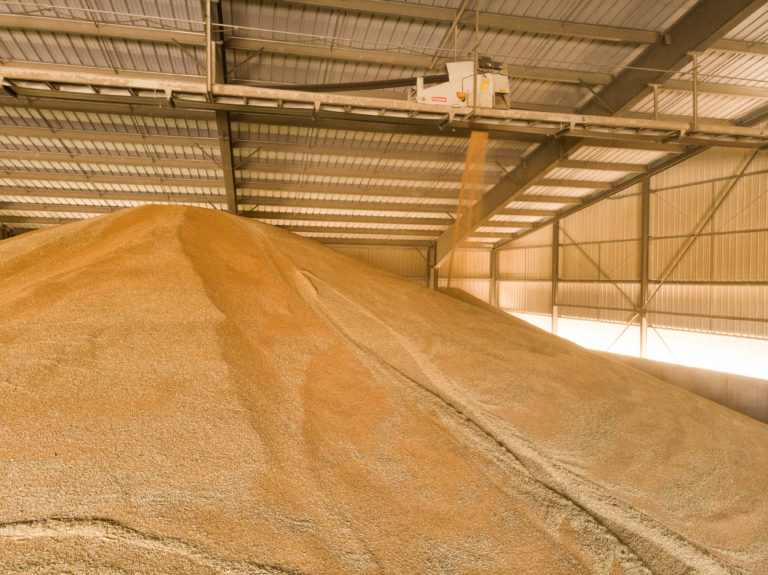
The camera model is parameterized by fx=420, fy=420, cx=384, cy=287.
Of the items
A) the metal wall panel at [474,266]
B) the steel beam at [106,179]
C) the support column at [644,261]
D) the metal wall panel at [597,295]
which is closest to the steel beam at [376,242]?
the metal wall panel at [474,266]

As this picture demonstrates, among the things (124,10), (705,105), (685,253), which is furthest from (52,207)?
(685,253)

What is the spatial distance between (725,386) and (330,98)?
30.9 ft

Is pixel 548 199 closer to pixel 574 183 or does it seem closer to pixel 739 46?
pixel 574 183

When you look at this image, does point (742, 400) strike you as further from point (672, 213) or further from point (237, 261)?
point (237, 261)

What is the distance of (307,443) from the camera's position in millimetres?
2797

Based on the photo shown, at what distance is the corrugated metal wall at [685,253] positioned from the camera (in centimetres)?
988

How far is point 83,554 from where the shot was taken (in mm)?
1820

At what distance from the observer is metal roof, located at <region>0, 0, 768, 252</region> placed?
6.94 m

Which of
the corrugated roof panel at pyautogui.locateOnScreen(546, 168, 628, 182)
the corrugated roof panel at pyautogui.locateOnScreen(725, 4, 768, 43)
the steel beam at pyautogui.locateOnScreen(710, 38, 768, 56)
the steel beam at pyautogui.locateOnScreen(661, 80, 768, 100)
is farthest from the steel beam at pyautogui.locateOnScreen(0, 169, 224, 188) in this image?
the corrugated roof panel at pyautogui.locateOnScreen(725, 4, 768, 43)

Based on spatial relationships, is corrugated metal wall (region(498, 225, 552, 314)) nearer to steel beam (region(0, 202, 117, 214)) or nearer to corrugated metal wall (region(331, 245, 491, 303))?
corrugated metal wall (region(331, 245, 491, 303))

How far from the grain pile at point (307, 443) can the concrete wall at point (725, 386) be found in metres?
3.90

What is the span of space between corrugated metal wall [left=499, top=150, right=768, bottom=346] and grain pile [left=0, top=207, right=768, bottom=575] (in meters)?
6.63

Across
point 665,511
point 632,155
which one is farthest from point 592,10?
point 665,511

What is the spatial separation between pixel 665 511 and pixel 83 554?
11.8 feet
